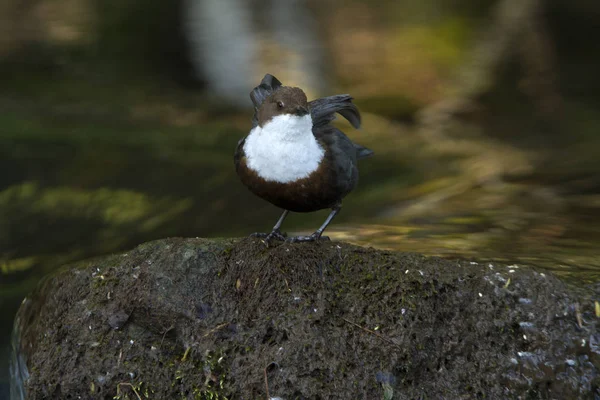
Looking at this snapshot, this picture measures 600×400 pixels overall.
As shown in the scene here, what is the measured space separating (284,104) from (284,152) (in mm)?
232

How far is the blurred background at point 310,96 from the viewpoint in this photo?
6.07 m

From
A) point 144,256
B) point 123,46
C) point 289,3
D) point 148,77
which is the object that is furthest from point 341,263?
point 289,3

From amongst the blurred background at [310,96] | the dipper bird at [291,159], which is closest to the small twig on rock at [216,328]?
the dipper bird at [291,159]

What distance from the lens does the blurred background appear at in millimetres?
6066

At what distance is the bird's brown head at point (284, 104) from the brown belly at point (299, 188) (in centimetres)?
26

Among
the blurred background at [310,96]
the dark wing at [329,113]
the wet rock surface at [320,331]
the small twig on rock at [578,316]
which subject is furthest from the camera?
the blurred background at [310,96]

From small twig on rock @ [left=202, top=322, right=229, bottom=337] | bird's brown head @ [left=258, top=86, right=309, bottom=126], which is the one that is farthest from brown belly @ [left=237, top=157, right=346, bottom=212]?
small twig on rock @ [left=202, top=322, right=229, bottom=337]

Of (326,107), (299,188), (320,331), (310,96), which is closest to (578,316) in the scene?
(320,331)

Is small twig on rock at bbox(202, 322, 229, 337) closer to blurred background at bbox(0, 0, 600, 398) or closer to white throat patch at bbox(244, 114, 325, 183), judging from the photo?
white throat patch at bbox(244, 114, 325, 183)

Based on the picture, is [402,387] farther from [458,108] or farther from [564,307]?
[458,108]

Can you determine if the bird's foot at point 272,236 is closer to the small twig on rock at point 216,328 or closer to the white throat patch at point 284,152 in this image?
the white throat patch at point 284,152

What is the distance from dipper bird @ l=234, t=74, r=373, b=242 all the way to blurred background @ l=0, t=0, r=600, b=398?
971mm

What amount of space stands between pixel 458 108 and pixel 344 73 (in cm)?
206

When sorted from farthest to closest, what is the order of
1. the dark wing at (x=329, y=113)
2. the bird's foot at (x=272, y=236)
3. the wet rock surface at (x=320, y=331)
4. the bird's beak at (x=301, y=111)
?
the dark wing at (x=329, y=113) → the bird's foot at (x=272, y=236) → the bird's beak at (x=301, y=111) → the wet rock surface at (x=320, y=331)
